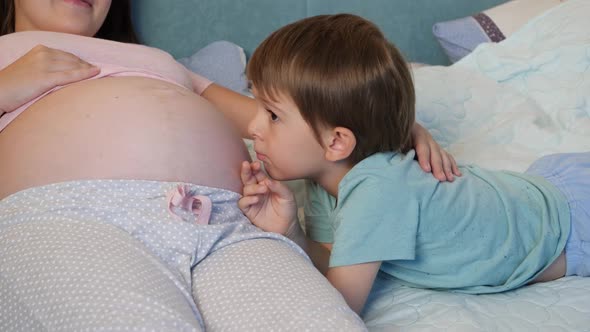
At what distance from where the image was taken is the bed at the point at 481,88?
0.99m

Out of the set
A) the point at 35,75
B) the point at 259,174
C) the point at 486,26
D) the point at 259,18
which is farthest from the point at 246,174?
the point at 486,26

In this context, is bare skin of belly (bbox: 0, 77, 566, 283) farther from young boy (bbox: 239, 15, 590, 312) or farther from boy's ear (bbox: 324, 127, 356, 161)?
boy's ear (bbox: 324, 127, 356, 161)

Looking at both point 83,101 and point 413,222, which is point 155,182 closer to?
point 83,101

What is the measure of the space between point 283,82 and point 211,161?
180 mm

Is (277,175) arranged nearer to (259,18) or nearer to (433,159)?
(433,159)

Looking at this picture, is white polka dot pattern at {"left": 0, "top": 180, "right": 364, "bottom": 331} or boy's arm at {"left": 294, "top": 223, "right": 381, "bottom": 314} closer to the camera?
white polka dot pattern at {"left": 0, "top": 180, "right": 364, "bottom": 331}

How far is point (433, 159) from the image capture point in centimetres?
111

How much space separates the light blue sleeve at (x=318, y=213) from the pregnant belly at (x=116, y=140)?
0.16 m

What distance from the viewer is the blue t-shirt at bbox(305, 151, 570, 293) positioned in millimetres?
970

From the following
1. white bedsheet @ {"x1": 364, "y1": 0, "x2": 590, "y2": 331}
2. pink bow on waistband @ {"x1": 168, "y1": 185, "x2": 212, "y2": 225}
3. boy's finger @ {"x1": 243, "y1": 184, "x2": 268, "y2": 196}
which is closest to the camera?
pink bow on waistband @ {"x1": 168, "y1": 185, "x2": 212, "y2": 225}

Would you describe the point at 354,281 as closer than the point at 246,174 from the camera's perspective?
Yes

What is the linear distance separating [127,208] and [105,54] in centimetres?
46

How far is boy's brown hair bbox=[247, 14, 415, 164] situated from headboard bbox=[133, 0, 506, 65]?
80cm

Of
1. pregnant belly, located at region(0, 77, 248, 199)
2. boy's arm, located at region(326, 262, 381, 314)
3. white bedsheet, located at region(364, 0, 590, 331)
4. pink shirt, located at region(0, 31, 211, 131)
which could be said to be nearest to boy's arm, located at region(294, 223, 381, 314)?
boy's arm, located at region(326, 262, 381, 314)
